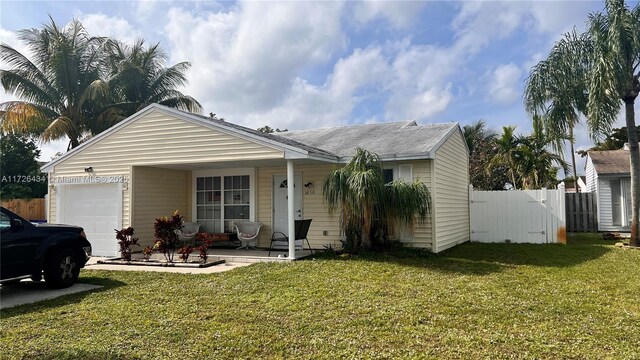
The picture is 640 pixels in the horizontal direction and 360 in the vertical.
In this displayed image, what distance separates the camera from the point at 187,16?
10.0m

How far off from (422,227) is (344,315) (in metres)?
5.88

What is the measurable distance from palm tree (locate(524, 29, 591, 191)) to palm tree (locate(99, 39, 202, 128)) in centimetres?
1647

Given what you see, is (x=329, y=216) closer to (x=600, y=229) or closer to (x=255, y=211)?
(x=255, y=211)

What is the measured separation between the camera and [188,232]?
13195mm

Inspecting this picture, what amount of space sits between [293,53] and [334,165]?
3225 mm

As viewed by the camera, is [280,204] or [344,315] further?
[280,204]

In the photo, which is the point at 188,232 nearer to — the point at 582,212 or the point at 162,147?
the point at 162,147

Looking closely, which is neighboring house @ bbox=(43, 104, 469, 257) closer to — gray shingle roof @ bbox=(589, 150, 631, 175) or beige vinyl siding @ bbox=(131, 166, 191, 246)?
beige vinyl siding @ bbox=(131, 166, 191, 246)

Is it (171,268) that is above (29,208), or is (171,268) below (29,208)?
below

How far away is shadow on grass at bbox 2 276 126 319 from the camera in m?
6.09

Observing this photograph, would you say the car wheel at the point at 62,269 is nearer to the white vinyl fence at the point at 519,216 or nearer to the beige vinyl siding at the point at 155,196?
the beige vinyl siding at the point at 155,196

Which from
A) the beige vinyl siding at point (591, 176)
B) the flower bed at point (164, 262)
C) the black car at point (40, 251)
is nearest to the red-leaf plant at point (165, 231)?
the flower bed at point (164, 262)

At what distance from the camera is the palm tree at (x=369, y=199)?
987cm

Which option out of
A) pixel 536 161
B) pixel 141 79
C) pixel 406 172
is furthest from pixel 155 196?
pixel 536 161
